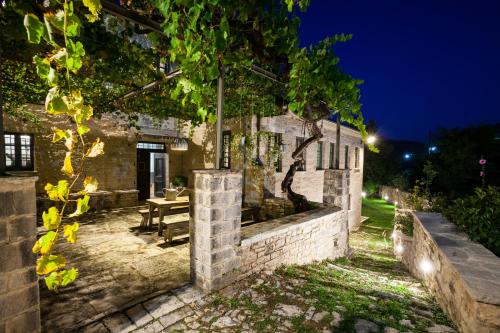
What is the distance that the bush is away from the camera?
434 cm

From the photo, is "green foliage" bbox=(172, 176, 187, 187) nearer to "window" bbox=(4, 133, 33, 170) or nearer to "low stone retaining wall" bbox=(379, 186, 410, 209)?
"window" bbox=(4, 133, 33, 170)

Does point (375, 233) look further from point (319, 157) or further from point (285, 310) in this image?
point (285, 310)

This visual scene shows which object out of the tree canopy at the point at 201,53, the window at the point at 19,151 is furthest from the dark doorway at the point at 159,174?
the tree canopy at the point at 201,53

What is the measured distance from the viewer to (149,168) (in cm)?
1191

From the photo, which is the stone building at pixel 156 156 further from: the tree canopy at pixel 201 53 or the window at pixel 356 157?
the window at pixel 356 157

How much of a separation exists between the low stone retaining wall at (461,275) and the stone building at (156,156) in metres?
4.00

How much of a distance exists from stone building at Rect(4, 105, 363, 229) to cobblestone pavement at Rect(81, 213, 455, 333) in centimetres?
440

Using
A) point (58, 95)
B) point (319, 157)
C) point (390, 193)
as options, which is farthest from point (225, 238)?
point (390, 193)

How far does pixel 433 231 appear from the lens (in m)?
5.01

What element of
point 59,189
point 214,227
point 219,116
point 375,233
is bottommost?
point 375,233

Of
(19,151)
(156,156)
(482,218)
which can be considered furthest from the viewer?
(156,156)

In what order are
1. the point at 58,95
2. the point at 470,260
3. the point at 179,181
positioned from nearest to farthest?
the point at 58,95
the point at 470,260
the point at 179,181

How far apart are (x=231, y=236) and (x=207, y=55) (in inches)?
105

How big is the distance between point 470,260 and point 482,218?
4.85 feet
